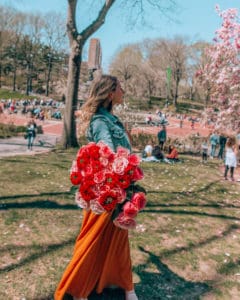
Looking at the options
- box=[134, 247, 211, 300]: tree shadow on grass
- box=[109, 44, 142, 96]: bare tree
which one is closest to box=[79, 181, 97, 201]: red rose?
box=[134, 247, 211, 300]: tree shadow on grass

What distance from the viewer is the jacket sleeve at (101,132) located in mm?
2877

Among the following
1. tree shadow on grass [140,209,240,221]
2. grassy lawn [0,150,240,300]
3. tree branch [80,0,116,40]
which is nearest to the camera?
grassy lawn [0,150,240,300]

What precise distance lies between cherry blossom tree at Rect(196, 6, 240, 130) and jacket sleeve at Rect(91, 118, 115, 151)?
12.5m

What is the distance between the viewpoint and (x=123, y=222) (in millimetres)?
2770

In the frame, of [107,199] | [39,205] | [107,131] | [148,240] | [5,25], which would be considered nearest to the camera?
[107,199]

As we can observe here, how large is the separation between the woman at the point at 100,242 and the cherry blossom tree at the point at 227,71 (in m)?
12.4

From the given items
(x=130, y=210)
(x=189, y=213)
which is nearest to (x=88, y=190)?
(x=130, y=210)

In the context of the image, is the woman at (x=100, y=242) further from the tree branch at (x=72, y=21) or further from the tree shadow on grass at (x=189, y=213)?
the tree branch at (x=72, y=21)

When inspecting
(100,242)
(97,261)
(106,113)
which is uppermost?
(106,113)

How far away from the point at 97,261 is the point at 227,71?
44.5 ft

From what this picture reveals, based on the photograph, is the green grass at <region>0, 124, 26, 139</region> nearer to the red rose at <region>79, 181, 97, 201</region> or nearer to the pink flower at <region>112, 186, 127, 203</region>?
the red rose at <region>79, 181, 97, 201</region>

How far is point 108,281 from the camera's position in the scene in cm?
309

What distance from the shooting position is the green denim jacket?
9.55ft

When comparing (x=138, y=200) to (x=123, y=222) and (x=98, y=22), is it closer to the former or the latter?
(x=123, y=222)
